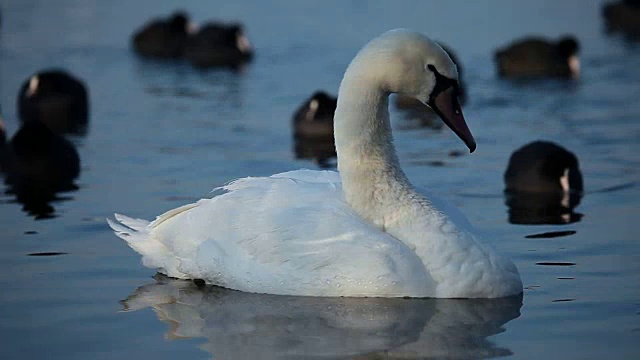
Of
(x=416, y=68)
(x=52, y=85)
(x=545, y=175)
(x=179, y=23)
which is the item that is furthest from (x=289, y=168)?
(x=179, y=23)

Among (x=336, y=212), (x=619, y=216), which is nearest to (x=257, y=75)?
(x=619, y=216)

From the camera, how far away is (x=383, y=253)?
8.59 metres

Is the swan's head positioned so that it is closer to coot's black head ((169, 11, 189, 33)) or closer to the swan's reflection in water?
the swan's reflection in water

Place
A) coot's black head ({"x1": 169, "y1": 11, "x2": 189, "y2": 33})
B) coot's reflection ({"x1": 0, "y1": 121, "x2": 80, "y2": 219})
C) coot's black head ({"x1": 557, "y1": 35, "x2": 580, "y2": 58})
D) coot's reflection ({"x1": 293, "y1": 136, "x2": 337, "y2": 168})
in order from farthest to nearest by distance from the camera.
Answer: coot's black head ({"x1": 169, "y1": 11, "x2": 189, "y2": 33}) < coot's black head ({"x1": 557, "y1": 35, "x2": 580, "y2": 58}) < coot's reflection ({"x1": 293, "y1": 136, "x2": 337, "y2": 168}) < coot's reflection ({"x1": 0, "y1": 121, "x2": 80, "y2": 219})

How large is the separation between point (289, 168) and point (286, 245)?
222 inches

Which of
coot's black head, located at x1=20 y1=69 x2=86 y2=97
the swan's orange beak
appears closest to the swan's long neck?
the swan's orange beak

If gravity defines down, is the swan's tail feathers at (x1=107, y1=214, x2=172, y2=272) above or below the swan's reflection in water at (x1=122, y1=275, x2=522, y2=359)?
above

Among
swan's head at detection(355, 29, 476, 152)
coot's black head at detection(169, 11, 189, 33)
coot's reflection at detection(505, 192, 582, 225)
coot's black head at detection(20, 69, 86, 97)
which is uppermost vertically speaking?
swan's head at detection(355, 29, 476, 152)

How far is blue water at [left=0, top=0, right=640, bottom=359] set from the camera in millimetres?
8172

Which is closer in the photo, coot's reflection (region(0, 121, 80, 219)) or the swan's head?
the swan's head

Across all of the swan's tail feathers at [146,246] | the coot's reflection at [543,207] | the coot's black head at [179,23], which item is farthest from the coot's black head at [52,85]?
the swan's tail feathers at [146,246]

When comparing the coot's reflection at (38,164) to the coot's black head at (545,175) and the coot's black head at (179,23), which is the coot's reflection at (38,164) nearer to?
the coot's black head at (545,175)

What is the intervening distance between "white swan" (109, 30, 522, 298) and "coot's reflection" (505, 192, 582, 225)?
8.47 ft

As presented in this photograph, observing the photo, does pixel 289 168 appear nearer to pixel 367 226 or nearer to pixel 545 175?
pixel 545 175
